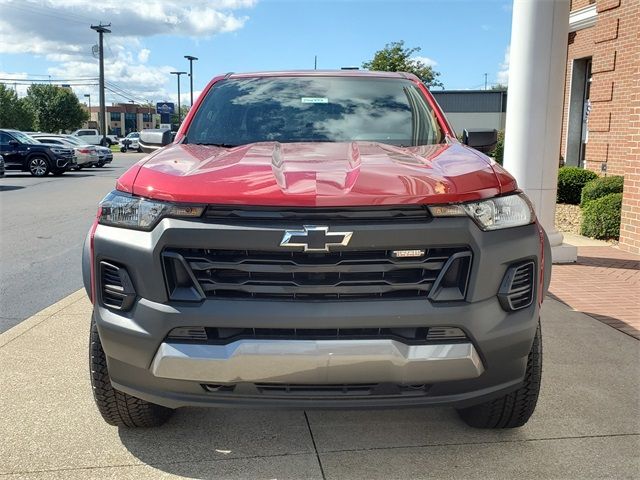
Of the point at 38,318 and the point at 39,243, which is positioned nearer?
the point at 38,318

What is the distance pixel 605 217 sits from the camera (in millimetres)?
8797

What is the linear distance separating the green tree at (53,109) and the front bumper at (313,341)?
87628mm

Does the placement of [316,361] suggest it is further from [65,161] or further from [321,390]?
[65,161]

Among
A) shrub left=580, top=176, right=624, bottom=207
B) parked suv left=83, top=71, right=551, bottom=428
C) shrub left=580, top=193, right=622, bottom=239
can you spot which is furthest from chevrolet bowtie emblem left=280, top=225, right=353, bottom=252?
shrub left=580, top=176, right=624, bottom=207

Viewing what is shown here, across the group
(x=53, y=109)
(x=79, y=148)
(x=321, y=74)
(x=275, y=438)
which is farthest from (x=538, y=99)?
(x=53, y=109)

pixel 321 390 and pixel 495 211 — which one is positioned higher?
pixel 495 211

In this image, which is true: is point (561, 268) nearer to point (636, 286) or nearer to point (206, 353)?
point (636, 286)

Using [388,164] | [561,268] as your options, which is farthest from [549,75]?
[388,164]

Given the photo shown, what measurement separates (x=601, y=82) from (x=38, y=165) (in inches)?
740

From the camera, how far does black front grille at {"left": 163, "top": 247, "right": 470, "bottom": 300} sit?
2.47 metres

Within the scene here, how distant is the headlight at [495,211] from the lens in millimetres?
2537

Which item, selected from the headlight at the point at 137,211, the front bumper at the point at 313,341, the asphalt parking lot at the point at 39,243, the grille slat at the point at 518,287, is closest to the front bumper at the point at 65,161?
the asphalt parking lot at the point at 39,243

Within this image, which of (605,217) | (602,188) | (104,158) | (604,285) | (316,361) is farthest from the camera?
(104,158)

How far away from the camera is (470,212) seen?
2.56 meters
